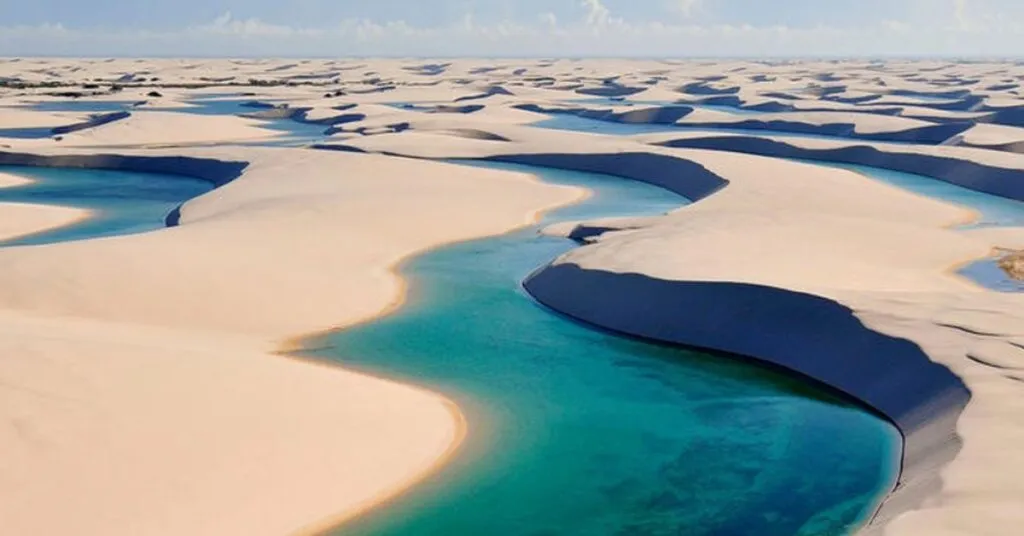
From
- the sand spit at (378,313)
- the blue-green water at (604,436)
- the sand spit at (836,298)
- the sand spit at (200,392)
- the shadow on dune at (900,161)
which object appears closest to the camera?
the sand spit at (200,392)

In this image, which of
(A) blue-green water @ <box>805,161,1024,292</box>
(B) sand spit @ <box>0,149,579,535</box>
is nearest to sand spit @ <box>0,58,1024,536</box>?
(B) sand spit @ <box>0,149,579,535</box>

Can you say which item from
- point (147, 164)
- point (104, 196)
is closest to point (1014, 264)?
point (104, 196)

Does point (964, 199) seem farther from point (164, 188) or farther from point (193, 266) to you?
point (164, 188)


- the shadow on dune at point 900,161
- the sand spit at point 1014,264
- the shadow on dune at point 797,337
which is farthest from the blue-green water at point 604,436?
the shadow on dune at point 900,161

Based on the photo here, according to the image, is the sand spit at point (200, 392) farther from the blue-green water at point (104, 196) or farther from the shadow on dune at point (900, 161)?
the shadow on dune at point (900, 161)

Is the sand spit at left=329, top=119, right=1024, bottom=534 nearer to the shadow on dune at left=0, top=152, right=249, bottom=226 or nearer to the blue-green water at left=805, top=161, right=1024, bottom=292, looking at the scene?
the blue-green water at left=805, top=161, right=1024, bottom=292

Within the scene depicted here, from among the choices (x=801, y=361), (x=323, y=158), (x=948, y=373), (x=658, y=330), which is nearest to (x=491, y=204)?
(x=323, y=158)
